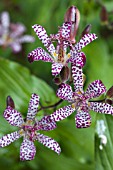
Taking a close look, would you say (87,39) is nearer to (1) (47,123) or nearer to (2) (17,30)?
(1) (47,123)

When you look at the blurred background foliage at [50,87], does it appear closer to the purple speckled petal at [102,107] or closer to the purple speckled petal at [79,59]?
the purple speckled petal at [102,107]

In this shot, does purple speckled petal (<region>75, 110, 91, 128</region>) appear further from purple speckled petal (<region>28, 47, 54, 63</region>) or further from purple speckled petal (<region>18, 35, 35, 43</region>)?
purple speckled petal (<region>18, 35, 35, 43</region>)

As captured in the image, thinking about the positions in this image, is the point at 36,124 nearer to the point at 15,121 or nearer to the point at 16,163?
the point at 15,121

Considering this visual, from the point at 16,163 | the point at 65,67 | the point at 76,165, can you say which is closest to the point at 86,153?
the point at 76,165

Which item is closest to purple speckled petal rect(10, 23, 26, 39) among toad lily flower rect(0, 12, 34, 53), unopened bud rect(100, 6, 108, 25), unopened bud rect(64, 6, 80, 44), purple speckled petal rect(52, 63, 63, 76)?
toad lily flower rect(0, 12, 34, 53)

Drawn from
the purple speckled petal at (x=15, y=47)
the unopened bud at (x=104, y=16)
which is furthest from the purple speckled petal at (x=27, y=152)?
the purple speckled petal at (x=15, y=47)

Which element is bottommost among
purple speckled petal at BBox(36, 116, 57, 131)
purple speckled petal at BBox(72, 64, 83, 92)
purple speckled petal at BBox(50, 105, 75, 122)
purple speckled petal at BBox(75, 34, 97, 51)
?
purple speckled petal at BBox(36, 116, 57, 131)
